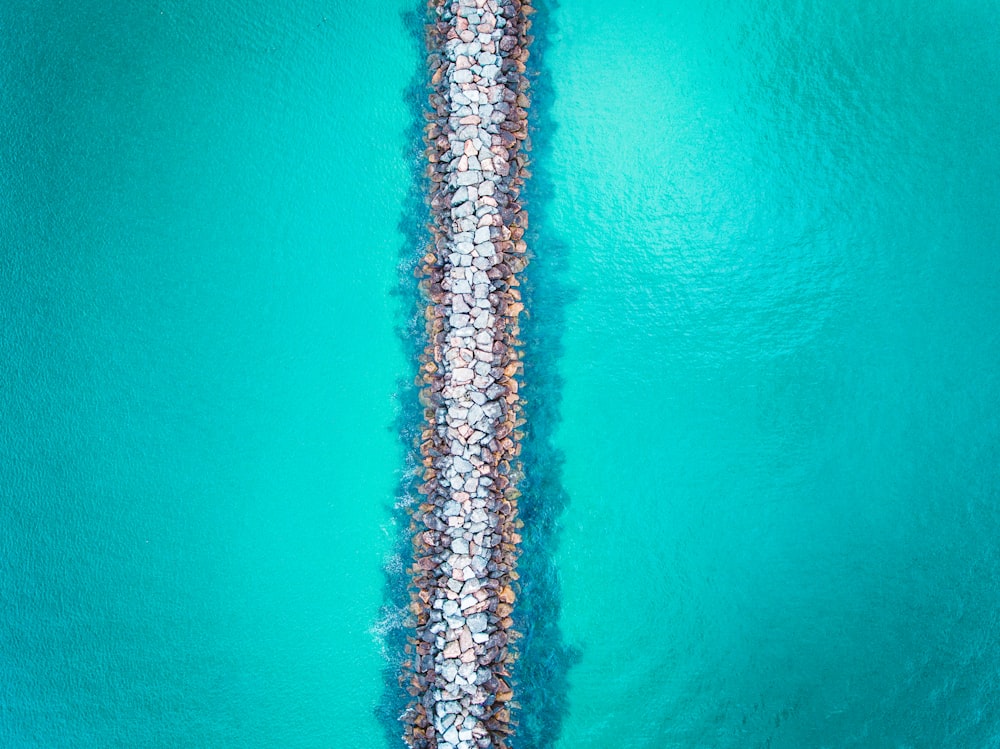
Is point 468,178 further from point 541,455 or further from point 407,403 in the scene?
point 541,455

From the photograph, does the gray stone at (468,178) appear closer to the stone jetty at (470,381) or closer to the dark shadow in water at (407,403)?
the stone jetty at (470,381)

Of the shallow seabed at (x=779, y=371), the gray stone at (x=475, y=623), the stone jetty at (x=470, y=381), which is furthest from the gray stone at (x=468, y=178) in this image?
the gray stone at (x=475, y=623)

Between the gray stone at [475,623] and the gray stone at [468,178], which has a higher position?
the gray stone at [468,178]

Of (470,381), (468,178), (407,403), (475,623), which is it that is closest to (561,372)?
(470,381)

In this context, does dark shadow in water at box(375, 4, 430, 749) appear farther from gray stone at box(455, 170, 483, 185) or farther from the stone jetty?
gray stone at box(455, 170, 483, 185)

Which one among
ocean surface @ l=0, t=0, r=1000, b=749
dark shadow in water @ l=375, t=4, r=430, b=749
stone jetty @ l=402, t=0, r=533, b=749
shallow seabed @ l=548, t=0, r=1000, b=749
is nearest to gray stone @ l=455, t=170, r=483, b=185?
stone jetty @ l=402, t=0, r=533, b=749

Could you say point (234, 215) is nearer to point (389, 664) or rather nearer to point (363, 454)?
point (363, 454)

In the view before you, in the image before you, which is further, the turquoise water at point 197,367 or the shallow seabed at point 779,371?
the turquoise water at point 197,367
